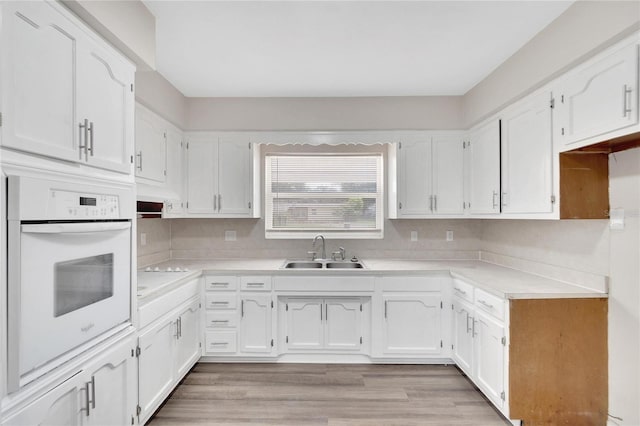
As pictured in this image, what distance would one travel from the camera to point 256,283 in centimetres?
307

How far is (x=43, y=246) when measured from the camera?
1207mm

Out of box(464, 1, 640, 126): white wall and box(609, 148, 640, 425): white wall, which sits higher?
box(464, 1, 640, 126): white wall

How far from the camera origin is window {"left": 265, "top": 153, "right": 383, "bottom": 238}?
12.5 feet

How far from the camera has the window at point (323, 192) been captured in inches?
150

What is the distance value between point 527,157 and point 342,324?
1.98m

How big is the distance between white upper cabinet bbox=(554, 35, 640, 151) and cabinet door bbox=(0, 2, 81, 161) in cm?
246

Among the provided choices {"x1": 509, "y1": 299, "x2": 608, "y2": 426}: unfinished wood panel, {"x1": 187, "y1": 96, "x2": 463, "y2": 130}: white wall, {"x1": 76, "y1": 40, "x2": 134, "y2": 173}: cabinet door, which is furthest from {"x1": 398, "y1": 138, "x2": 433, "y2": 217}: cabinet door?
{"x1": 76, "y1": 40, "x2": 134, "y2": 173}: cabinet door

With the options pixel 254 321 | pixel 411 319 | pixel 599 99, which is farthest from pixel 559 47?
pixel 254 321

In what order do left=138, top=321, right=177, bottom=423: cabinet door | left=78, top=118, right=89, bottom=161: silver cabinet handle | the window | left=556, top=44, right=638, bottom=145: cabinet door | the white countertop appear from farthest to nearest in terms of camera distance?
the window, the white countertop, left=138, top=321, right=177, bottom=423: cabinet door, left=556, top=44, right=638, bottom=145: cabinet door, left=78, top=118, right=89, bottom=161: silver cabinet handle

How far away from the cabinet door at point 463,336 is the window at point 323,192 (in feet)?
4.17

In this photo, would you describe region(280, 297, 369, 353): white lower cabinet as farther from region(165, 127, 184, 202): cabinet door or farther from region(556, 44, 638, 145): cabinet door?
region(556, 44, 638, 145): cabinet door

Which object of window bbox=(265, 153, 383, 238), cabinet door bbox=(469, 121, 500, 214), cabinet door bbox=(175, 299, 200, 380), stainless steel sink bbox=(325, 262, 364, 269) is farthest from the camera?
window bbox=(265, 153, 383, 238)

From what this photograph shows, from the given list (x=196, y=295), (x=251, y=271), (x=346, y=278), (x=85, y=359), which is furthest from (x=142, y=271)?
(x=346, y=278)

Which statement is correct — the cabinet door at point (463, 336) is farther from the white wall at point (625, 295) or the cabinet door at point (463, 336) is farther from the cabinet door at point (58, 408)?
the cabinet door at point (58, 408)
